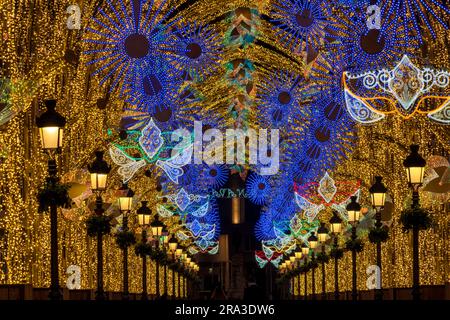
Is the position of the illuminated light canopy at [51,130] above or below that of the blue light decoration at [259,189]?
below

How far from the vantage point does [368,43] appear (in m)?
23.7

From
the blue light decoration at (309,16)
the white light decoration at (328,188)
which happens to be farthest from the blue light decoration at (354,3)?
the white light decoration at (328,188)

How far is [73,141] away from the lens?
114ft

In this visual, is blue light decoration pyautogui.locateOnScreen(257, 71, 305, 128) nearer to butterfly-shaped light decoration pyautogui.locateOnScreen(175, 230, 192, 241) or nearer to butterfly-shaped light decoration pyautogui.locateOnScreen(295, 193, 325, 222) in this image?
butterfly-shaped light decoration pyautogui.locateOnScreen(295, 193, 325, 222)

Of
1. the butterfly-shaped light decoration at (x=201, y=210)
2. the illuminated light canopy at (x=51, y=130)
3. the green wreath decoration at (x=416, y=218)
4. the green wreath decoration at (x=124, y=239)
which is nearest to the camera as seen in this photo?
the illuminated light canopy at (x=51, y=130)

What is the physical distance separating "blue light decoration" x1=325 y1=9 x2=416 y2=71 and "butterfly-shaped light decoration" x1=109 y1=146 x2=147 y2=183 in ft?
38.7

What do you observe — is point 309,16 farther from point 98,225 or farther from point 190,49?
point 98,225

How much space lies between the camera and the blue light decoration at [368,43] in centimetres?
2362

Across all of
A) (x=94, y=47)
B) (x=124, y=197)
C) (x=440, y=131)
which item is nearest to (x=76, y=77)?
(x=94, y=47)

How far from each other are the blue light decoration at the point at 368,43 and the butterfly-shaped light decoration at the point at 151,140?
9.19 metres

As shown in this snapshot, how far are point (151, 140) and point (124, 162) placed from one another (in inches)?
113

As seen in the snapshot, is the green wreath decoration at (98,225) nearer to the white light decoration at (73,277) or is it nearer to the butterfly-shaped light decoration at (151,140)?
the butterfly-shaped light decoration at (151,140)

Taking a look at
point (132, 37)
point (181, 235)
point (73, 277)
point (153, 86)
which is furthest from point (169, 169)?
point (181, 235)

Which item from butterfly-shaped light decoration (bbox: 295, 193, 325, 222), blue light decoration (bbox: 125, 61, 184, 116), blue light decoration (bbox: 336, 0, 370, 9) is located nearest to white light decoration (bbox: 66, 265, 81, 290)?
blue light decoration (bbox: 125, 61, 184, 116)
